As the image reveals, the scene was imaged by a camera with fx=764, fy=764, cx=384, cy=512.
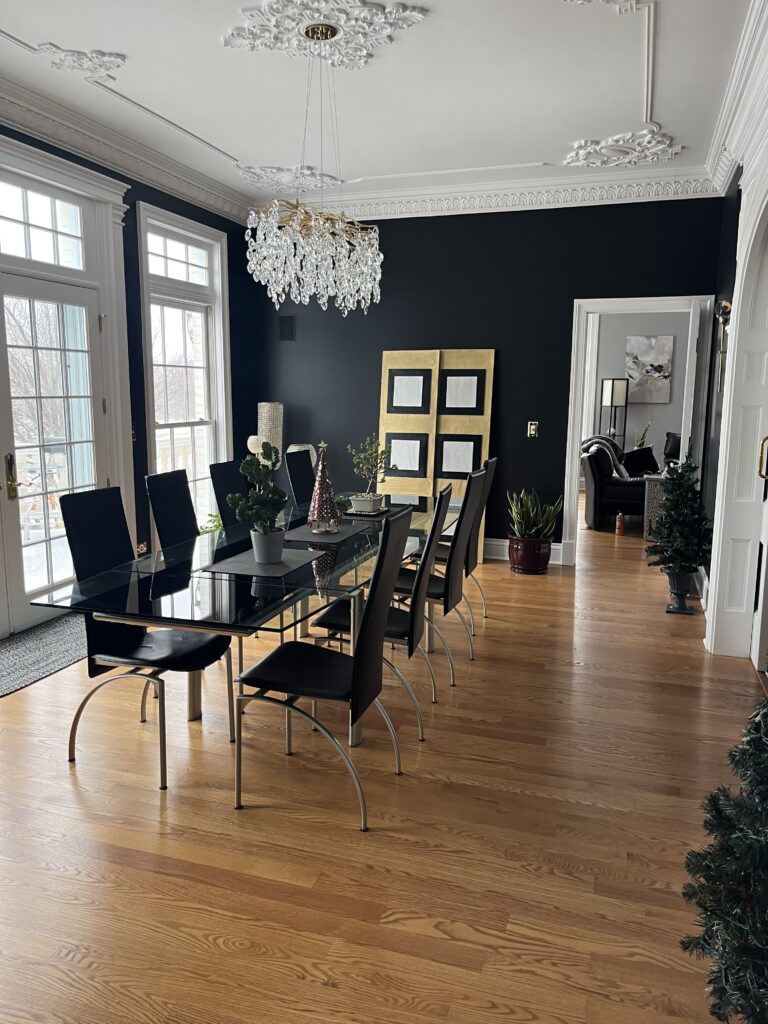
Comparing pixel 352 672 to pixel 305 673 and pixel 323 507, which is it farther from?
pixel 323 507

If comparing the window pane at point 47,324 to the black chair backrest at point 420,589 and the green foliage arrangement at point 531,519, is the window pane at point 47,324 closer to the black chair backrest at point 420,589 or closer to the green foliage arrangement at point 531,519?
the black chair backrest at point 420,589

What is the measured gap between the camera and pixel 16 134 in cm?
430

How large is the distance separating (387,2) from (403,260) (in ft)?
11.1

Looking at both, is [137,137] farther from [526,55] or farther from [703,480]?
[703,480]

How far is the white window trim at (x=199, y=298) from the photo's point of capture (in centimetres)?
549

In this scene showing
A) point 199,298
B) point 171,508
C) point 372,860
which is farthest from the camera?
point 199,298

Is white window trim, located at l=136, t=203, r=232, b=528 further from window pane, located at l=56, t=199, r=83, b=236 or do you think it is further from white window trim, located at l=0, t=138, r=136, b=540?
window pane, located at l=56, t=199, r=83, b=236

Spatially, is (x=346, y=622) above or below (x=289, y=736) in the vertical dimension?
above

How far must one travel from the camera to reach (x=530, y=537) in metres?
6.15

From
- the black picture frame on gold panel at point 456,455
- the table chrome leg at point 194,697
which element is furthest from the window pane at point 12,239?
the black picture frame on gold panel at point 456,455

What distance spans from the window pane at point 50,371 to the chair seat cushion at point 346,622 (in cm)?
246

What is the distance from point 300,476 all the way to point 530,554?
6.85 ft

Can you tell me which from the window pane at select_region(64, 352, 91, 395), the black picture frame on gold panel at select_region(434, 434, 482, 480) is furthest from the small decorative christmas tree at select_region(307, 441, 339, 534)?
the black picture frame on gold panel at select_region(434, 434, 482, 480)

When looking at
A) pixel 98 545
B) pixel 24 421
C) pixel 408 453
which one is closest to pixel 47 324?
pixel 24 421
